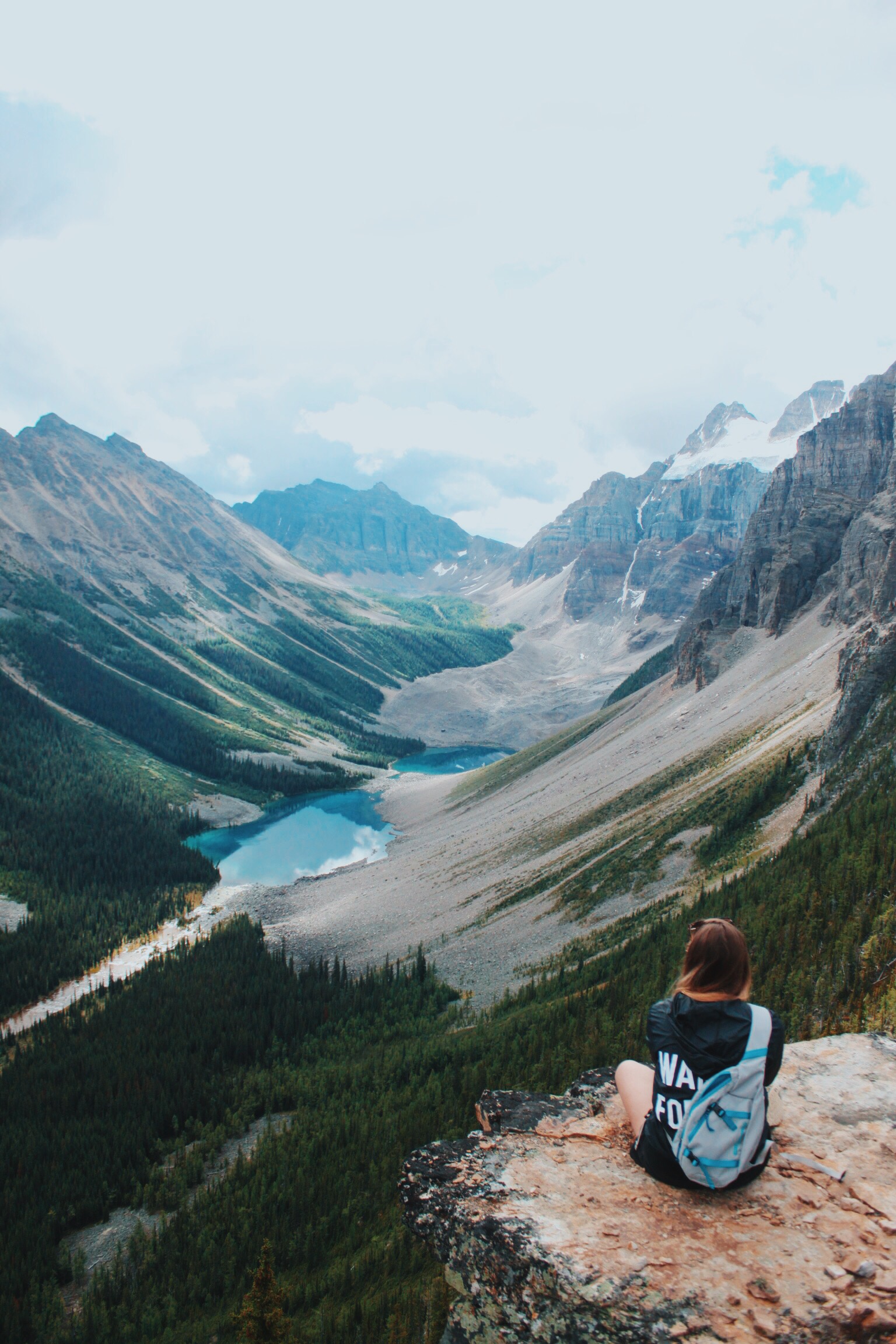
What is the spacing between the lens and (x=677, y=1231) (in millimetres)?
5863

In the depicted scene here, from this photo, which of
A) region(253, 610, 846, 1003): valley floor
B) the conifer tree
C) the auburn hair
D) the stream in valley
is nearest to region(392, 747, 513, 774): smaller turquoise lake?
the stream in valley

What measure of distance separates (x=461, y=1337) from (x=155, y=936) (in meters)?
70.3

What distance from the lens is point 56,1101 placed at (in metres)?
37.5

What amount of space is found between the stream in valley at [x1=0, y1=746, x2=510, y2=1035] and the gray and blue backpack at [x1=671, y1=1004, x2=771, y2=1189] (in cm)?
5742

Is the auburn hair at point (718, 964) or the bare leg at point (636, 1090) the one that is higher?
the auburn hair at point (718, 964)

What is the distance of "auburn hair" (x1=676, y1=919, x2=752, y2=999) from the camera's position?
587 centimetres

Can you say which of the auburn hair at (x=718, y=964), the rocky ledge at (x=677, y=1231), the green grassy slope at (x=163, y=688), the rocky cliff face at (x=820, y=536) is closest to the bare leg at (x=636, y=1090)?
the rocky ledge at (x=677, y=1231)

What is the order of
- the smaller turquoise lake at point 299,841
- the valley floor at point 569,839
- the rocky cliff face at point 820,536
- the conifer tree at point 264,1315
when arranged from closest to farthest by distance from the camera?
the conifer tree at point 264,1315 → the valley floor at point 569,839 → the rocky cliff face at point 820,536 → the smaller turquoise lake at point 299,841

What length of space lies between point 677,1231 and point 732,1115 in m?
1.12

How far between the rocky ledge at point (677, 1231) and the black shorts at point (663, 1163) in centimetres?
10

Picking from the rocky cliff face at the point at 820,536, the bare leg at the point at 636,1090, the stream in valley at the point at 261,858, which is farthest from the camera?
the rocky cliff face at the point at 820,536

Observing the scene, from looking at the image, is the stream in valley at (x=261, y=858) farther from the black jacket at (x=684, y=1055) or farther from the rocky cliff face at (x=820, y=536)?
the black jacket at (x=684, y=1055)

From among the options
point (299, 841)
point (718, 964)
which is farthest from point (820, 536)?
point (718, 964)

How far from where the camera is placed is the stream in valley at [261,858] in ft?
192
